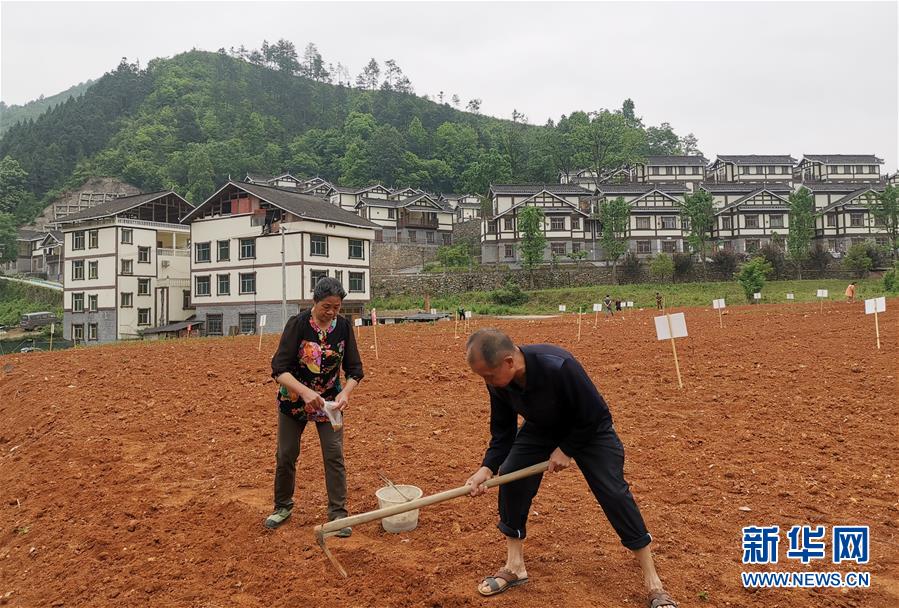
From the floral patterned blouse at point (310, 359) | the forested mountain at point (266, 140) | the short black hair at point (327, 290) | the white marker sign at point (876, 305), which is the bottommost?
the floral patterned blouse at point (310, 359)

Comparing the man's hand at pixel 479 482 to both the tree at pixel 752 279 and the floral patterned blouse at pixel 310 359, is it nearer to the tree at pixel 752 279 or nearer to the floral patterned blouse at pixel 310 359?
the floral patterned blouse at pixel 310 359

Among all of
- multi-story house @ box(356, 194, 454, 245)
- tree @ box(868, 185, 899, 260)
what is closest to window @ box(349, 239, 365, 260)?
multi-story house @ box(356, 194, 454, 245)

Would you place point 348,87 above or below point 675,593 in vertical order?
above

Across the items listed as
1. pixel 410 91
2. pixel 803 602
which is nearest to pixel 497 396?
pixel 803 602

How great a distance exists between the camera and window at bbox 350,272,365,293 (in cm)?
4025

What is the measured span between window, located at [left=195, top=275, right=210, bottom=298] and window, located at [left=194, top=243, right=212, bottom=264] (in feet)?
4.03

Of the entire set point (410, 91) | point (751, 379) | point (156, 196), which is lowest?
point (751, 379)

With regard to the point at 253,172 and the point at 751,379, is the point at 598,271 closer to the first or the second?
the point at 751,379

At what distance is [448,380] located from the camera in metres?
11.5

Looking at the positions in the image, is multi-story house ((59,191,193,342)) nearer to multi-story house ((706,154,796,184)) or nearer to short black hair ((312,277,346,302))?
short black hair ((312,277,346,302))

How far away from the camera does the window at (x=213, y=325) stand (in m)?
39.2

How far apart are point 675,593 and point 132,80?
126 m

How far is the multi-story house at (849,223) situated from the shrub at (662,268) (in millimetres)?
16559

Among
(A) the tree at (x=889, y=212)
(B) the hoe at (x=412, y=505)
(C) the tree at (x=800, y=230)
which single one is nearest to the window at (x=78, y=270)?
(B) the hoe at (x=412, y=505)
